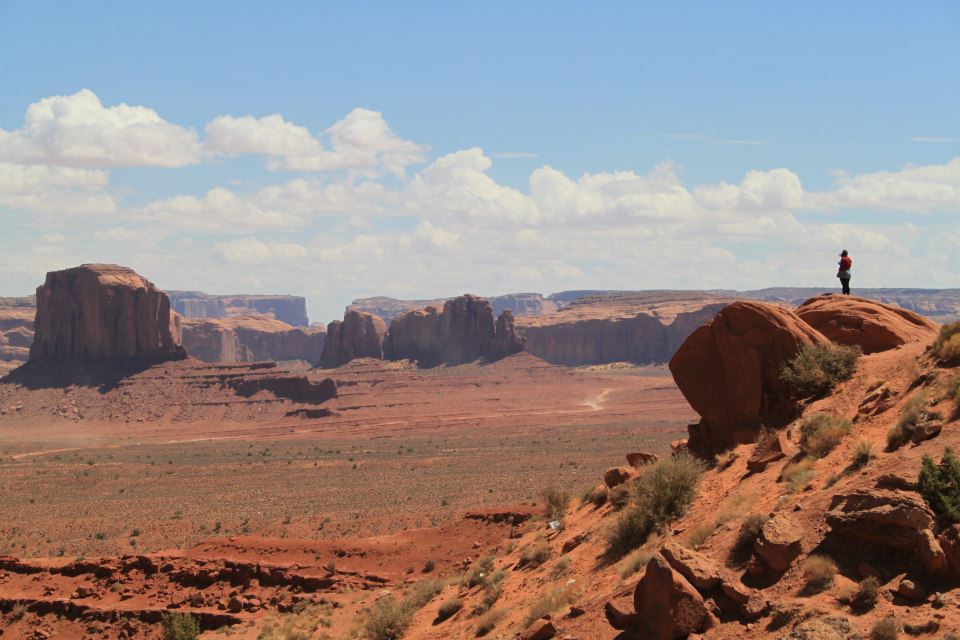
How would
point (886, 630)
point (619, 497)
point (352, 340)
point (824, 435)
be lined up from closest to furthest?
point (886, 630), point (824, 435), point (619, 497), point (352, 340)

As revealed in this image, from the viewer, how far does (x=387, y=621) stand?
70.7ft

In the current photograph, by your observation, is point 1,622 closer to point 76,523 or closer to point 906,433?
point 76,523

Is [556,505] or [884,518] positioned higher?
[884,518]

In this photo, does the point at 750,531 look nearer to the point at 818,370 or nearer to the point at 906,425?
the point at 906,425

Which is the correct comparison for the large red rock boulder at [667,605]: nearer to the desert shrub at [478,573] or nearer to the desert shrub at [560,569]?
the desert shrub at [560,569]

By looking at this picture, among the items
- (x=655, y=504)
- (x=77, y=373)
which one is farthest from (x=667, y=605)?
(x=77, y=373)

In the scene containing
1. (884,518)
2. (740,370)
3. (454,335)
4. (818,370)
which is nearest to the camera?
(884,518)

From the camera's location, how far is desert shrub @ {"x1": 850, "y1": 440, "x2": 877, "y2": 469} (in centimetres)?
1507

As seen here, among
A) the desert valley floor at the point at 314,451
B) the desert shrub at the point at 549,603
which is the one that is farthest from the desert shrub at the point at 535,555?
the desert valley floor at the point at 314,451

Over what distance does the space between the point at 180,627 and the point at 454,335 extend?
127821mm

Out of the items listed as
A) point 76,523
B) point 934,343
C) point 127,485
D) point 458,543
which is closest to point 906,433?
point 934,343

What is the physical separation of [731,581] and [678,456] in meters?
7.63

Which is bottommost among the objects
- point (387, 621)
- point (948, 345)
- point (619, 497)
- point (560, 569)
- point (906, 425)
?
point (387, 621)

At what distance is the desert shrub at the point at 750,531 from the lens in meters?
14.0
